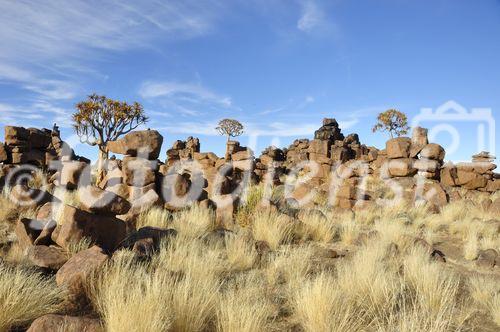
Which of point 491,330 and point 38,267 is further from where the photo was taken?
point 38,267

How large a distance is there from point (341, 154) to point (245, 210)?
20841mm

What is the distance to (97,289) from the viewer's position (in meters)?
4.92

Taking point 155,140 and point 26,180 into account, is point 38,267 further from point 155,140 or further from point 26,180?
point 26,180

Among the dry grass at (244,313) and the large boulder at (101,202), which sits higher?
the large boulder at (101,202)

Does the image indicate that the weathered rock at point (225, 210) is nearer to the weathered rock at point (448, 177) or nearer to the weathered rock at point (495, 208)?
the weathered rock at point (495, 208)

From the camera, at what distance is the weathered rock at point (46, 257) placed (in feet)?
18.6

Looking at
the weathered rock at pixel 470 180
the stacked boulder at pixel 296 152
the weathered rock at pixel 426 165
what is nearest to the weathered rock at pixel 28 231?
the weathered rock at pixel 426 165

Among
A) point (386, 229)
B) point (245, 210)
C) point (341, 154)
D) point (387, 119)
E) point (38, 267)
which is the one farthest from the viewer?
point (387, 119)

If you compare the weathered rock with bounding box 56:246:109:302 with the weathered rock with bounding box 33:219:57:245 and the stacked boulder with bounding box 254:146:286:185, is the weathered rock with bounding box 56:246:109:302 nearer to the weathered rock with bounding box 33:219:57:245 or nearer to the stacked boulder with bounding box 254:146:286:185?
the weathered rock with bounding box 33:219:57:245

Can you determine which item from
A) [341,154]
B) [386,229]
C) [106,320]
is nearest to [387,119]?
[341,154]

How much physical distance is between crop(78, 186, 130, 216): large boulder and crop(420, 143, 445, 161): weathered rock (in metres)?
20.2

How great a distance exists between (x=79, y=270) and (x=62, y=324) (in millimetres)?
1493

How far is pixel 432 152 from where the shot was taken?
23062mm

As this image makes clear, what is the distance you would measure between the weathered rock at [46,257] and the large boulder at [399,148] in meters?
21.0
